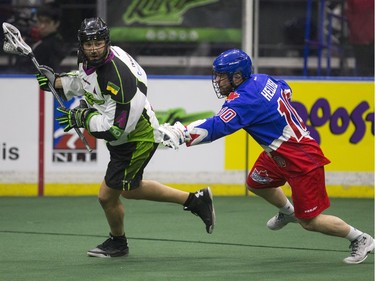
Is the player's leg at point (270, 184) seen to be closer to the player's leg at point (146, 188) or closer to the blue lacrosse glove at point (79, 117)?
the player's leg at point (146, 188)

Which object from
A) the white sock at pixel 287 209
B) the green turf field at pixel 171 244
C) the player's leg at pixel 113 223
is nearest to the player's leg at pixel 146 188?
the player's leg at pixel 113 223

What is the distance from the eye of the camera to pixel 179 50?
33.7 feet

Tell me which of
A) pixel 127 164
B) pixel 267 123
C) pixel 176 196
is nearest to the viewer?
pixel 267 123

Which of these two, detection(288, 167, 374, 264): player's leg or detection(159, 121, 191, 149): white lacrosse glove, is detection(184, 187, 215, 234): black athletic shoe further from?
detection(159, 121, 191, 149): white lacrosse glove

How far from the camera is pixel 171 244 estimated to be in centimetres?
738

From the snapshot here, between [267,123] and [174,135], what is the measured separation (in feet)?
2.28

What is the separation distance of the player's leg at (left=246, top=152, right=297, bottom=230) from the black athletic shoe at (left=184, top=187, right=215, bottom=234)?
292mm

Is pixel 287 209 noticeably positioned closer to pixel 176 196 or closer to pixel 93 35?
pixel 176 196

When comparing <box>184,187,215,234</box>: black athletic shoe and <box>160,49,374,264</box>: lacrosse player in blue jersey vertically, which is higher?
<box>160,49,374,264</box>: lacrosse player in blue jersey

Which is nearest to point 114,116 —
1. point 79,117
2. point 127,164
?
point 79,117

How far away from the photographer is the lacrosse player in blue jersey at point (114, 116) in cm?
648

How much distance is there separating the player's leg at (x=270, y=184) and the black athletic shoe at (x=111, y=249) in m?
0.93

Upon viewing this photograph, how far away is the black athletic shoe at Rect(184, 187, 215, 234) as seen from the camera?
7.12 meters

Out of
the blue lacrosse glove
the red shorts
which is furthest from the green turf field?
the blue lacrosse glove
